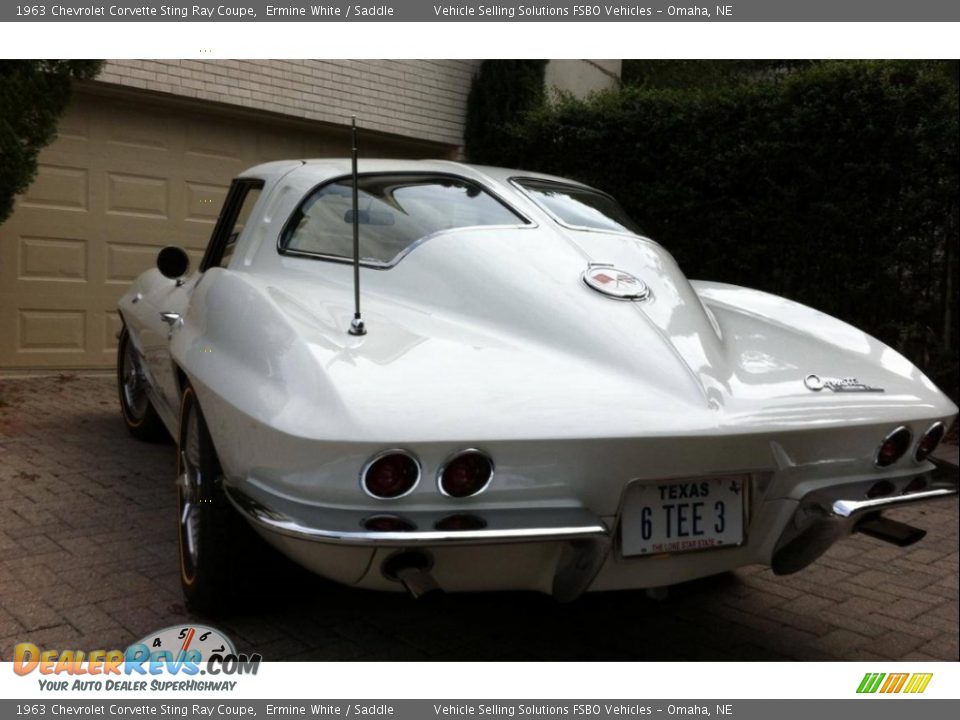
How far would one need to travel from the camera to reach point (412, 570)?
219cm

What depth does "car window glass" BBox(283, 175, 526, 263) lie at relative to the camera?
9.88ft

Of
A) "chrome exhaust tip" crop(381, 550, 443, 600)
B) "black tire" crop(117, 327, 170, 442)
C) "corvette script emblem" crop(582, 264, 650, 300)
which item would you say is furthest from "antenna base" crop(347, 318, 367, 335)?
"black tire" crop(117, 327, 170, 442)

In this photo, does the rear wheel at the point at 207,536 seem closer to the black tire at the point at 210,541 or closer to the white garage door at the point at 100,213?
the black tire at the point at 210,541

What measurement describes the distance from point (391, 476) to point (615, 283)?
3.44 ft

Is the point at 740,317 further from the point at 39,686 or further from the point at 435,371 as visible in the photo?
the point at 39,686

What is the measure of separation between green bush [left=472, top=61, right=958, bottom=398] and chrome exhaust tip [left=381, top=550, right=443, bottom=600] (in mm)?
5541

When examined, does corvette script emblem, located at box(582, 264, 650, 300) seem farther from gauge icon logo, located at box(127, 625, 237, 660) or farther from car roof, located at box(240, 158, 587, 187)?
gauge icon logo, located at box(127, 625, 237, 660)

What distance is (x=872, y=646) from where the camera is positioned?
9.93 feet

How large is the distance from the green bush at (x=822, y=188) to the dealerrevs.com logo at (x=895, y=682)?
4802mm

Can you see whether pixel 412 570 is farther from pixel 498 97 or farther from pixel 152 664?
pixel 498 97

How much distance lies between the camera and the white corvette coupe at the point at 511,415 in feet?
6.87

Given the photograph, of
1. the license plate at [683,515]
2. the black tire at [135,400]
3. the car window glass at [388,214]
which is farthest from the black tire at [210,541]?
the black tire at [135,400]

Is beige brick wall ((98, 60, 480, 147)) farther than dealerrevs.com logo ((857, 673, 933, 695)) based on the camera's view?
Yes

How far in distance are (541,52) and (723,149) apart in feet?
13.9
